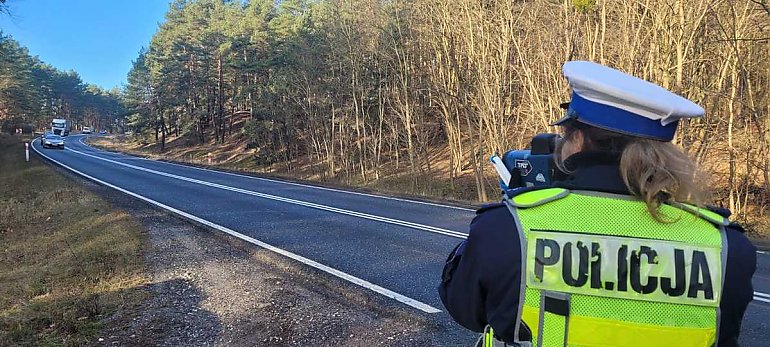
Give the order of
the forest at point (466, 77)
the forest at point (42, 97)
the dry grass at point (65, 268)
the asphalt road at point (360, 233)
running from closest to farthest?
the dry grass at point (65, 268) → the asphalt road at point (360, 233) → the forest at point (466, 77) → the forest at point (42, 97)

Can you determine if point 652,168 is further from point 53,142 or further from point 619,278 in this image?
point 53,142

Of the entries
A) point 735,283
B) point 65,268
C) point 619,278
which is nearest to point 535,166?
point 619,278

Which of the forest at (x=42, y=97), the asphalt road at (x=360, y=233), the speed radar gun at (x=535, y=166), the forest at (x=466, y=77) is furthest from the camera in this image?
the forest at (x=42, y=97)

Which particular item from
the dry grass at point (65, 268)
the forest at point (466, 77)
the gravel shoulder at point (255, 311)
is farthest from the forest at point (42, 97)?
the gravel shoulder at point (255, 311)

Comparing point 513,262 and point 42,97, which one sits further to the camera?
point 42,97

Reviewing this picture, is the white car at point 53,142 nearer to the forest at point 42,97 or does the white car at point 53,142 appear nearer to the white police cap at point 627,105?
the forest at point 42,97

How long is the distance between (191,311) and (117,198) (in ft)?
35.3

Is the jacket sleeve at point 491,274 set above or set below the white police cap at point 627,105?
below

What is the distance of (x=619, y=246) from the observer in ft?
4.50

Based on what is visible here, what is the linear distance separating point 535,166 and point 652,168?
40 cm

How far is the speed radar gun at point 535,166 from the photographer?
1.65 metres

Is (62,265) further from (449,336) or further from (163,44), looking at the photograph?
(163,44)

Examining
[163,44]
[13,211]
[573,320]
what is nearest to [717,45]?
→ [573,320]

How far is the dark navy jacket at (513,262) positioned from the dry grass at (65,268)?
4.24 metres
